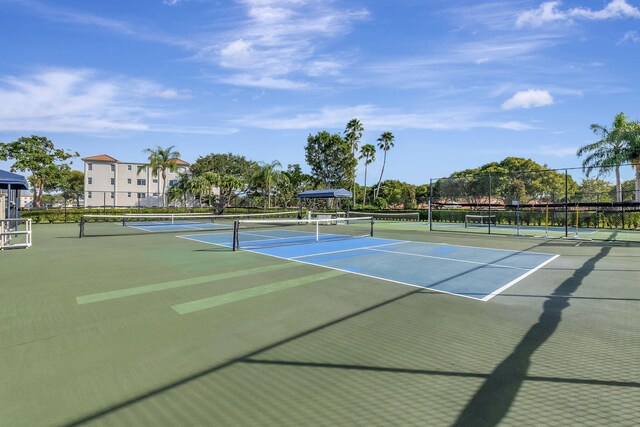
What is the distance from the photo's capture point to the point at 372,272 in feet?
29.8

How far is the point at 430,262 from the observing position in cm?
1060

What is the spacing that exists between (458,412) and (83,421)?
117 inches

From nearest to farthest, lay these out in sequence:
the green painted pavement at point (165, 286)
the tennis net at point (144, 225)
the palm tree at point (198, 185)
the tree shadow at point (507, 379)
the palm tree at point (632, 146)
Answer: the tree shadow at point (507, 379) < the green painted pavement at point (165, 286) < the tennis net at point (144, 225) < the palm tree at point (632, 146) < the palm tree at point (198, 185)

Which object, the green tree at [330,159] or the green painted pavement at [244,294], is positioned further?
the green tree at [330,159]

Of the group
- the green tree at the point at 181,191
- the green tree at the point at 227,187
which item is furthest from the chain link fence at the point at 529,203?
the green tree at the point at 181,191

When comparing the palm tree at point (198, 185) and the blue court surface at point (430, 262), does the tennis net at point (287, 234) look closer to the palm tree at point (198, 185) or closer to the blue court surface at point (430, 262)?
the blue court surface at point (430, 262)

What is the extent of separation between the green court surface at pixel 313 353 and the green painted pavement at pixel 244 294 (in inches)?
1.8

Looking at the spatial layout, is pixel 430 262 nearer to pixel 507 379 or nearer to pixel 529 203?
pixel 507 379

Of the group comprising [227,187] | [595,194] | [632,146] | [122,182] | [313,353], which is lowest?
[313,353]

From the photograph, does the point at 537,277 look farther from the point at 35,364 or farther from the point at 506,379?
the point at 35,364

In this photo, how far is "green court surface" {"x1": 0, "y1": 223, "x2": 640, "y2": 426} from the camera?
9.99 feet

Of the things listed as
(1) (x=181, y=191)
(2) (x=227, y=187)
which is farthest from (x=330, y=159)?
(1) (x=181, y=191)

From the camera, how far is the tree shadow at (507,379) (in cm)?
293

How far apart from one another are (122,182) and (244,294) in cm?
6568
